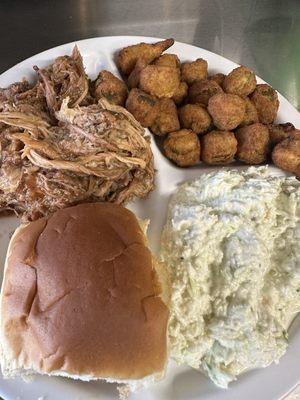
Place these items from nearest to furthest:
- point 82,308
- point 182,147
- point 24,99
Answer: point 82,308 → point 24,99 → point 182,147

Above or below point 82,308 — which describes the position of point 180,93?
above

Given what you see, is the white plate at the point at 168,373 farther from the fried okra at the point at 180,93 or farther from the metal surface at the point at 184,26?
the metal surface at the point at 184,26

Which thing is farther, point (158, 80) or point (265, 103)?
point (265, 103)

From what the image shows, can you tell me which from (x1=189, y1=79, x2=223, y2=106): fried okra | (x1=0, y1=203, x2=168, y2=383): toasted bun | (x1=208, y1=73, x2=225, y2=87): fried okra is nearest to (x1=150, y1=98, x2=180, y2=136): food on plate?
(x1=189, y1=79, x2=223, y2=106): fried okra

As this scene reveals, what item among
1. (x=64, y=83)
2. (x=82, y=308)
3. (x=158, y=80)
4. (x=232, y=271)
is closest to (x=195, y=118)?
(x=158, y=80)

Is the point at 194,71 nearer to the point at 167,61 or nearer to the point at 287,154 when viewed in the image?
the point at 167,61

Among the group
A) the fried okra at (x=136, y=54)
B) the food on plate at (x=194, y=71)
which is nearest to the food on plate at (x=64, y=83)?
the fried okra at (x=136, y=54)

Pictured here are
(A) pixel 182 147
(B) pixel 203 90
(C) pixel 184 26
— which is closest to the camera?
(A) pixel 182 147
